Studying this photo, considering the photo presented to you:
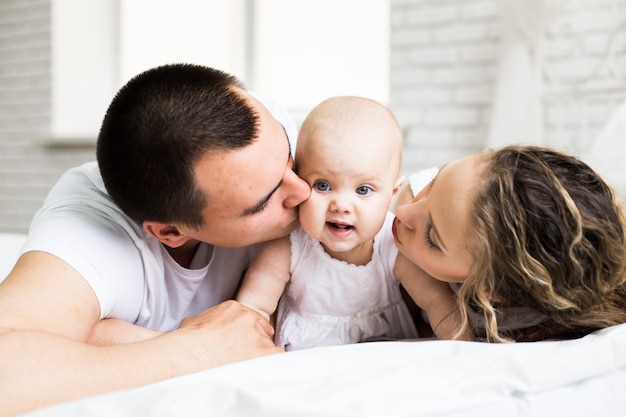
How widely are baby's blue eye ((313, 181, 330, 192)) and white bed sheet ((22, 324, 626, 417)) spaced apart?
13.8 inches

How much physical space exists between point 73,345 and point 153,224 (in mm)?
380

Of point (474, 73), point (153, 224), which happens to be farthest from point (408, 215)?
point (474, 73)

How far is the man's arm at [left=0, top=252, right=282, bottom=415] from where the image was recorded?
1.01 metres

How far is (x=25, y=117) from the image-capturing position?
5000mm

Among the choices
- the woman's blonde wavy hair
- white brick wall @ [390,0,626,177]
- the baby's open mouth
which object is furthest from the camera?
white brick wall @ [390,0,626,177]

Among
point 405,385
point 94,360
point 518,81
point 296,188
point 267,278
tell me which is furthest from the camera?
point 518,81

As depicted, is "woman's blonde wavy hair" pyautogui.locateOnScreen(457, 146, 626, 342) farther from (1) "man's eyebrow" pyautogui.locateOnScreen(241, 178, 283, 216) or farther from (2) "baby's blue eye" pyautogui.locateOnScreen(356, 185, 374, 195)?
(1) "man's eyebrow" pyautogui.locateOnScreen(241, 178, 283, 216)

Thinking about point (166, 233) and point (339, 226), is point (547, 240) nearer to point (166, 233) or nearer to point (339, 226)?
point (339, 226)

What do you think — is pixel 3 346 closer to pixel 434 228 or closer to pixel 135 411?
pixel 135 411

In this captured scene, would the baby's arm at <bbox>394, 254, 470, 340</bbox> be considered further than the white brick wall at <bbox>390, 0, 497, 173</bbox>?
No

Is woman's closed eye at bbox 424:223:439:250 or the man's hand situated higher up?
woman's closed eye at bbox 424:223:439:250

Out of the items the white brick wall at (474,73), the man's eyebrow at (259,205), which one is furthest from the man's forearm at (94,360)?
the white brick wall at (474,73)

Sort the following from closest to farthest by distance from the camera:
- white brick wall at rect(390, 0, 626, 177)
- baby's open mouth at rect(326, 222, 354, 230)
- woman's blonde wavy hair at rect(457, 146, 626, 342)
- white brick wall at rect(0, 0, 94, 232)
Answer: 1. woman's blonde wavy hair at rect(457, 146, 626, 342)
2. baby's open mouth at rect(326, 222, 354, 230)
3. white brick wall at rect(390, 0, 626, 177)
4. white brick wall at rect(0, 0, 94, 232)

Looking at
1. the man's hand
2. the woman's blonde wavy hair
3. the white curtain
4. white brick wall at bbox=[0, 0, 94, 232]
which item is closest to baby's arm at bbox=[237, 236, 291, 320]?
the man's hand
